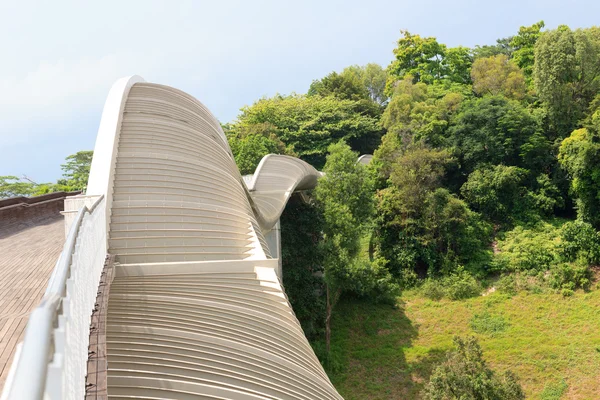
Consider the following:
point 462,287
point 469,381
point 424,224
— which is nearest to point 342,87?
point 424,224

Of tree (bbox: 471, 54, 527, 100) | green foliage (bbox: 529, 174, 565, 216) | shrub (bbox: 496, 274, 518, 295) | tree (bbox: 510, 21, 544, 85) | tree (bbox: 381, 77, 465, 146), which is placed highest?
tree (bbox: 510, 21, 544, 85)

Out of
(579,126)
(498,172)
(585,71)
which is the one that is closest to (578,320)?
(498,172)

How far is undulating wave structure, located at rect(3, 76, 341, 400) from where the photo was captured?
3.02m

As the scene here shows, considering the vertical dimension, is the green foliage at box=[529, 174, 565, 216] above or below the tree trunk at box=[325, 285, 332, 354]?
above

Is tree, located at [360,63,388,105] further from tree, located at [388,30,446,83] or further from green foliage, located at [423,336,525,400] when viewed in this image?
green foliage, located at [423,336,525,400]

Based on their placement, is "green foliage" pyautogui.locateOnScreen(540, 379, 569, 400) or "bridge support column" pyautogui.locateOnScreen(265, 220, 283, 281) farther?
"bridge support column" pyautogui.locateOnScreen(265, 220, 283, 281)

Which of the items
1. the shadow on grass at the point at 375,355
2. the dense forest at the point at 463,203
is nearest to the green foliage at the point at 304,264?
the dense forest at the point at 463,203

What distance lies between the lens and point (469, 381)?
10.1 metres

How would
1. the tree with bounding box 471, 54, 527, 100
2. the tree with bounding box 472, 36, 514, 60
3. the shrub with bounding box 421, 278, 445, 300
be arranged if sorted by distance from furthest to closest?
the tree with bounding box 472, 36, 514, 60
the tree with bounding box 471, 54, 527, 100
the shrub with bounding box 421, 278, 445, 300

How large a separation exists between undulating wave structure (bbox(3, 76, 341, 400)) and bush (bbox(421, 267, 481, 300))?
886 cm

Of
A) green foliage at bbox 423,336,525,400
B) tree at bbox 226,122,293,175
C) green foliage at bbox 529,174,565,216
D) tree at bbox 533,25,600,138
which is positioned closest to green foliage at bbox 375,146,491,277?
green foliage at bbox 529,174,565,216

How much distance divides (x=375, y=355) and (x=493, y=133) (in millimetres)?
11483

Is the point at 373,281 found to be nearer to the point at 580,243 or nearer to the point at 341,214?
the point at 341,214

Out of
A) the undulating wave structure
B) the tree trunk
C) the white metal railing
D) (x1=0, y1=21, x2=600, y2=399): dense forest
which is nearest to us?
the white metal railing
